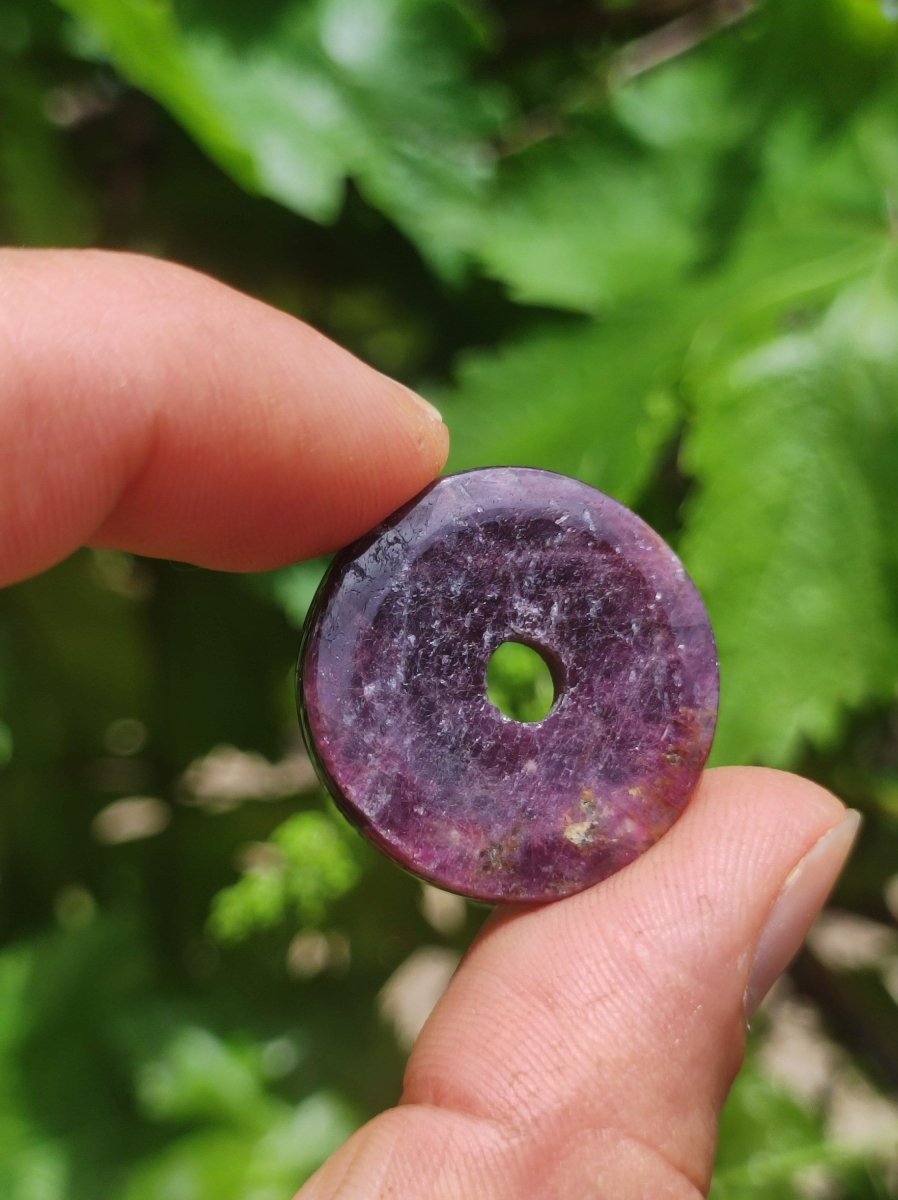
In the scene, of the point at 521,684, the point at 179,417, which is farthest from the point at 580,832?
the point at 179,417

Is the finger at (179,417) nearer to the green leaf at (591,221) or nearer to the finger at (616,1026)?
A: the green leaf at (591,221)

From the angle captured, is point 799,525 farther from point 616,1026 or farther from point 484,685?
point 616,1026

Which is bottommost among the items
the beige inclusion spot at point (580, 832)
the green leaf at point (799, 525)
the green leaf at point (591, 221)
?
the beige inclusion spot at point (580, 832)

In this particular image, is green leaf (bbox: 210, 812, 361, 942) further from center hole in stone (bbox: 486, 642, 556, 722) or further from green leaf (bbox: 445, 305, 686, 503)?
green leaf (bbox: 445, 305, 686, 503)

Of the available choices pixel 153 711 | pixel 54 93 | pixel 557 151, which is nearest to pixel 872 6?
pixel 557 151

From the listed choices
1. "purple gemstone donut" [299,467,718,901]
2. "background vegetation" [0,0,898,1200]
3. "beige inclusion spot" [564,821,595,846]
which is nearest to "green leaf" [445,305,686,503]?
"background vegetation" [0,0,898,1200]

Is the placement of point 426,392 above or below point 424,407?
below

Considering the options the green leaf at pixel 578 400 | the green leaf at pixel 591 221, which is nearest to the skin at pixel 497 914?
the green leaf at pixel 578 400
